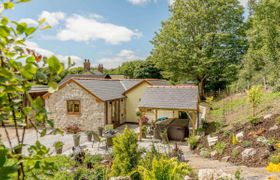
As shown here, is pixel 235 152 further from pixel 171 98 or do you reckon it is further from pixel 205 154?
pixel 171 98

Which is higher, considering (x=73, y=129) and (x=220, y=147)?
(x=220, y=147)

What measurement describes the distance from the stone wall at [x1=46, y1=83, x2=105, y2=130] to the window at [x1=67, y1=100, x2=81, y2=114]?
0.22 meters

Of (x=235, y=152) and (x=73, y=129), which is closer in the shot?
(x=235, y=152)

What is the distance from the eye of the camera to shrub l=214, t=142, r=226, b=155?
9.81 metres

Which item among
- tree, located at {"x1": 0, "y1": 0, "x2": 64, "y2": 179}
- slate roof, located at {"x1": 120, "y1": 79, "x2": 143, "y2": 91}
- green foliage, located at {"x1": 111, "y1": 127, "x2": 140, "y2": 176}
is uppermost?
slate roof, located at {"x1": 120, "y1": 79, "x2": 143, "y2": 91}

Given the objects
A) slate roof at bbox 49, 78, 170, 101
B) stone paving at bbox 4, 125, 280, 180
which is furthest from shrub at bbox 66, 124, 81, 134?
slate roof at bbox 49, 78, 170, 101

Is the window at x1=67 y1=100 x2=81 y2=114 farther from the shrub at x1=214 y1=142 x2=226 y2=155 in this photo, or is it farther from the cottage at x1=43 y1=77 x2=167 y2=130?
the shrub at x1=214 y1=142 x2=226 y2=155

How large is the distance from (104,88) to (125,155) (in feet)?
38.4

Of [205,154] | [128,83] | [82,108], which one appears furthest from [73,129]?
[205,154]

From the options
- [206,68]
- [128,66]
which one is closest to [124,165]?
[206,68]

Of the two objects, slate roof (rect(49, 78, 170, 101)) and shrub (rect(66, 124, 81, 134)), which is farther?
slate roof (rect(49, 78, 170, 101))

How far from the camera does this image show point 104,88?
17906mm

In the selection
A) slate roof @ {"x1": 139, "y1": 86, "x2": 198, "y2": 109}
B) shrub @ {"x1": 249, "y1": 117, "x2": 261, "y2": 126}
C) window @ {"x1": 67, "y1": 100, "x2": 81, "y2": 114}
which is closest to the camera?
shrub @ {"x1": 249, "y1": 117, "x2": 261, "y2": 126}

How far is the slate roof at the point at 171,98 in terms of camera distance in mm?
13070
